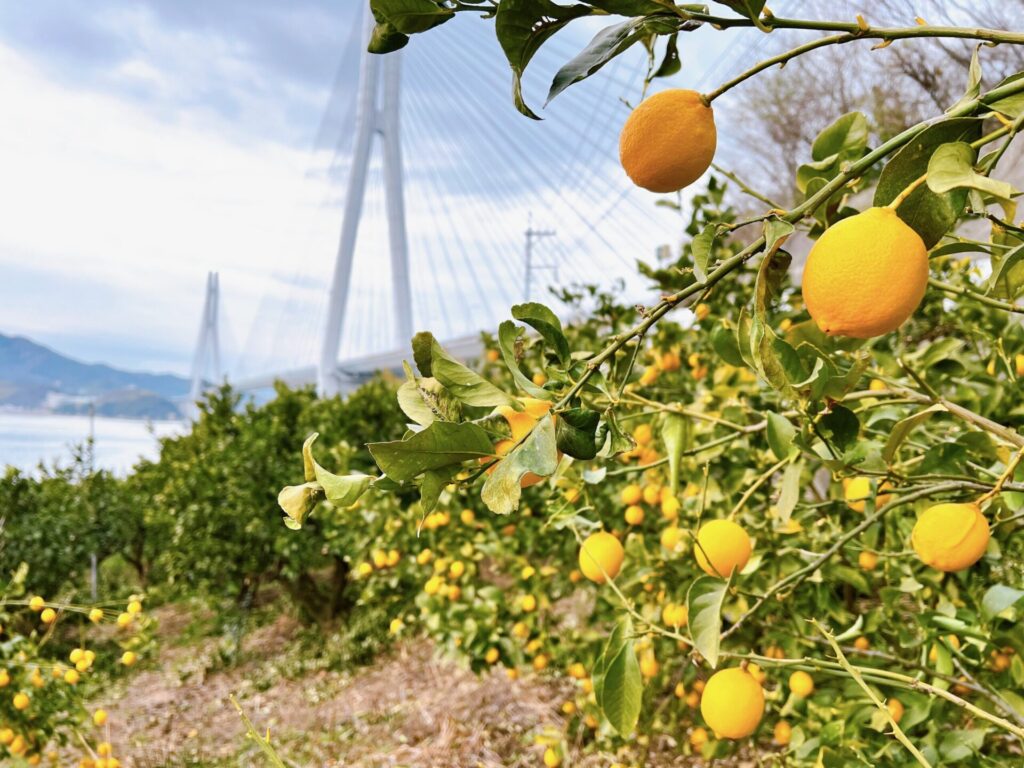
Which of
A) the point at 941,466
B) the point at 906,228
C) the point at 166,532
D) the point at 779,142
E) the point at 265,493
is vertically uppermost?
the point at 779,142

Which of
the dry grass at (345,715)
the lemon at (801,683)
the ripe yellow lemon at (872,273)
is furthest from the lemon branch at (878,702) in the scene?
the dry grass at (345,715)

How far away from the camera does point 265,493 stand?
9.75 feet

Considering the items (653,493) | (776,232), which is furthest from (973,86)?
(653,493)

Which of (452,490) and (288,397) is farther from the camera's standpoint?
(288,397)

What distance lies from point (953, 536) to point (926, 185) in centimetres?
24

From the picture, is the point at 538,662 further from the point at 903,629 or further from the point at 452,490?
the point at 903,629

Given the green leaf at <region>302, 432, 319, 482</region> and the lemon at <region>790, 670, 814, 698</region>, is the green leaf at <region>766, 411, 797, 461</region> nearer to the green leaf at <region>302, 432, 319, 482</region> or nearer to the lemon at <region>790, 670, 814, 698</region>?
the green leaf at <region>302, 432, 319, 482</region>

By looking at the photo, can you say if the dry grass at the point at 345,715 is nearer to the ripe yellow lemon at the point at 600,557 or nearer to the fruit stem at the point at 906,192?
the ripe yellow lemon at the point at 600,557

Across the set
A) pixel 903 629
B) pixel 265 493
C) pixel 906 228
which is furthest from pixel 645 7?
pixel 265 493

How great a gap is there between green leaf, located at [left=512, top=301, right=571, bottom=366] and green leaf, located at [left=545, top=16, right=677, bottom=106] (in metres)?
0.10

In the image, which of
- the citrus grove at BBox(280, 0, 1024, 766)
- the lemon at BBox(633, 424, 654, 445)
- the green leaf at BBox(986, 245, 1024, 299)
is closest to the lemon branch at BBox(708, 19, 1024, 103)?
the citrus grove at BBox(280, 0, 1024, 766)

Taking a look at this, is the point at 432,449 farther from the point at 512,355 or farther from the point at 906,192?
the point at 906,192

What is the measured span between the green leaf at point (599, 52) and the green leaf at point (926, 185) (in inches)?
4.8

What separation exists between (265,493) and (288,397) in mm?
581
